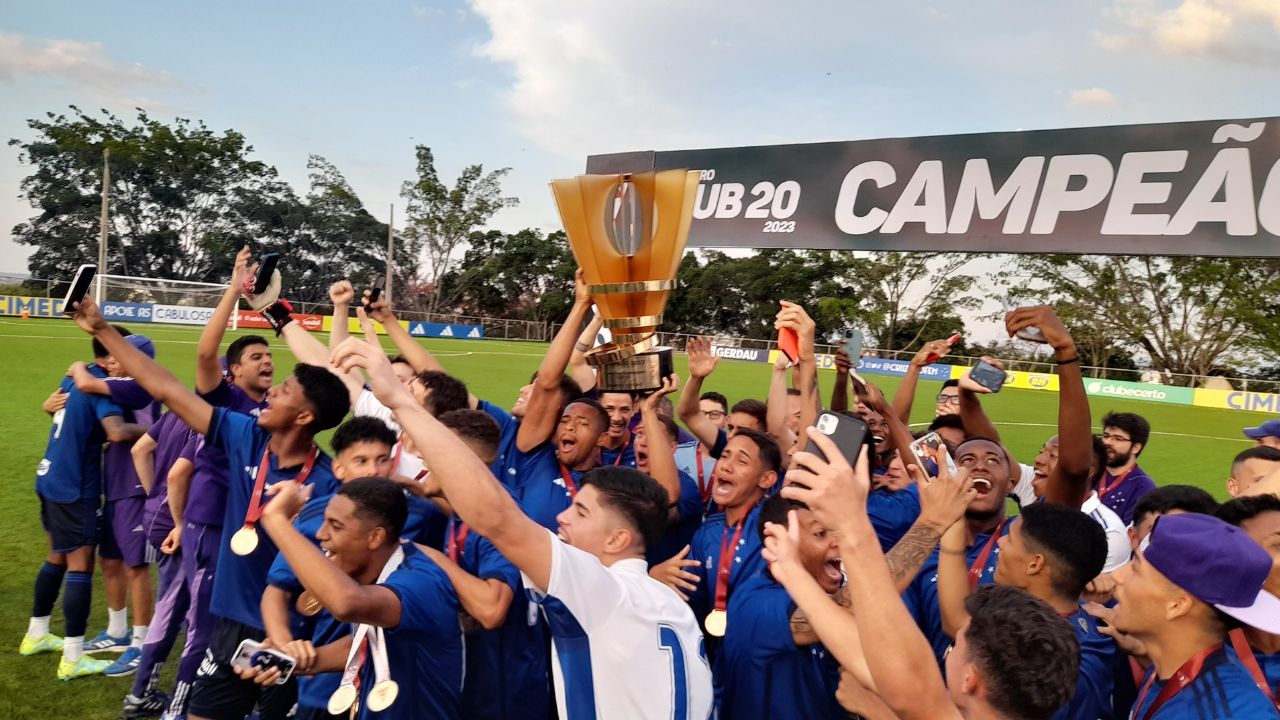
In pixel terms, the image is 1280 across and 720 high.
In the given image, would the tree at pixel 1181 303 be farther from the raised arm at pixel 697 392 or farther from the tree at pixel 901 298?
the raised arm at pixel 697 392

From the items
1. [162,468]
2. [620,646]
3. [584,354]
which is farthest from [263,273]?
[620,646]

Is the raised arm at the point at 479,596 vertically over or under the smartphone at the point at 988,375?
Result: under

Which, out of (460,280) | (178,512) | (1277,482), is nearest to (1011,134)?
(1277,482)

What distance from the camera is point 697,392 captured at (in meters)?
5.12

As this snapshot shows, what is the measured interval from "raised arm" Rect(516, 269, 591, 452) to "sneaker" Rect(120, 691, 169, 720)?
251cm

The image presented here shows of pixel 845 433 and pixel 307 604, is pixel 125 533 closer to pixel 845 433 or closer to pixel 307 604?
pixel 307 604

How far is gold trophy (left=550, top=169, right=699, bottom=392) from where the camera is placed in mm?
2838

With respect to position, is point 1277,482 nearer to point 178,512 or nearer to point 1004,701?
point 1004,701

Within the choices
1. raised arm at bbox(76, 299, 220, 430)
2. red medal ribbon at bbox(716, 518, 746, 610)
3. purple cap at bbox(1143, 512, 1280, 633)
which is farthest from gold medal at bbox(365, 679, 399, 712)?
purple cap at bbox(1143, 512, 1280, 633)

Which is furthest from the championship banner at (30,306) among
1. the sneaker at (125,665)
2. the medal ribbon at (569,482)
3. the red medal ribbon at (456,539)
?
the red medal ribbon at (456,539)

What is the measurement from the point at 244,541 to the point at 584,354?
2.04 m

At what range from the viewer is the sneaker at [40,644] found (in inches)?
210

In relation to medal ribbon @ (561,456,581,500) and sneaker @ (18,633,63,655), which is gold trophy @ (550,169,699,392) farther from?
sneaker @ (18,633,63,655)

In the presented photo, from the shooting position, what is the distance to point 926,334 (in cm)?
4547
